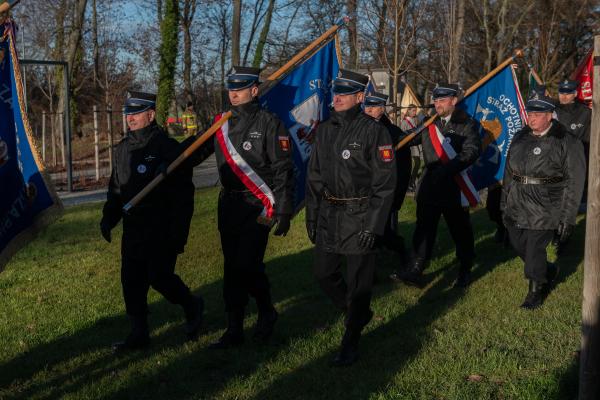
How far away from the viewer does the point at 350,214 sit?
17.2 ft

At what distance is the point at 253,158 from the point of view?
5.50 m

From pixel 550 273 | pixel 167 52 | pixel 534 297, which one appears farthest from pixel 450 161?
pixel 167 52

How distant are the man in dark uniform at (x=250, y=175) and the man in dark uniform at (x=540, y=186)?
7.98ft

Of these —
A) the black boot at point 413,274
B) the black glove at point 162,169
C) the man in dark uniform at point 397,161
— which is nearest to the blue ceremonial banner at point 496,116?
the man in dark uniform at point 397,161

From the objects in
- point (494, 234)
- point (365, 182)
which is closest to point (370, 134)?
point (365, 182)

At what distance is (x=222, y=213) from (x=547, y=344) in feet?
8.60

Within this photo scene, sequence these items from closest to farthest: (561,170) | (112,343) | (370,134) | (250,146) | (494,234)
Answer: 1. (370,134)
2. (250,146)
3. (112,343)
4. (561,170)
5. (494,234)

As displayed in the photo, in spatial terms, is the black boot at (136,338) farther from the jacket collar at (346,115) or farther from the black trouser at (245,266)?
the jacket collar at (346,115)

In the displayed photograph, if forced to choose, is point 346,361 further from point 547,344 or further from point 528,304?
point 528,304

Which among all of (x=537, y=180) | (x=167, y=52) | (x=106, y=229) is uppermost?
(x=167, y=52)

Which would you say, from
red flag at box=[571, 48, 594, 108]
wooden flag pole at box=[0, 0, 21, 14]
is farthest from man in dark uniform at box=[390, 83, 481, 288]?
red flag at box=[571, 48, 594, 108]

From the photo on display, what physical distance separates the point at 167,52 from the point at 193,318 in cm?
2228

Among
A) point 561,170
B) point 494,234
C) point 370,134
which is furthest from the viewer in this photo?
point 494,234

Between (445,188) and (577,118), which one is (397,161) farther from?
(577,118)
